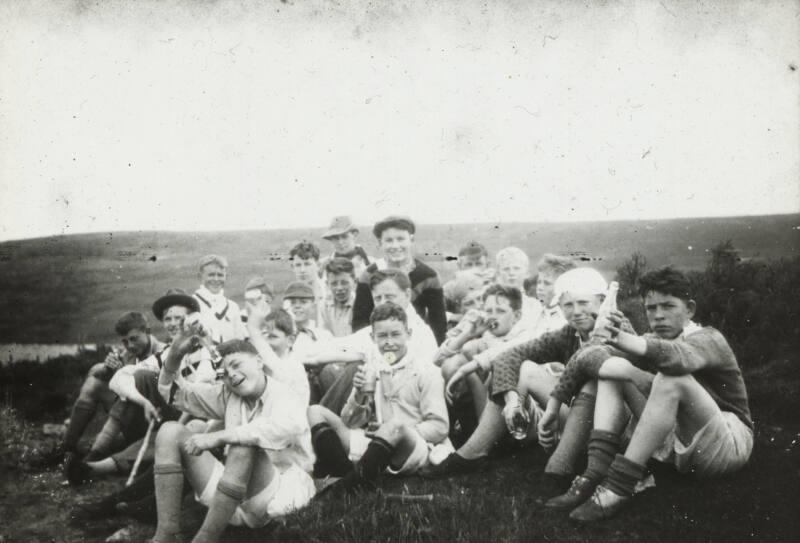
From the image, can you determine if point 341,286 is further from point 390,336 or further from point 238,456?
point 238,456

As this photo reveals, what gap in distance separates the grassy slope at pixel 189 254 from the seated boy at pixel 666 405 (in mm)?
1628

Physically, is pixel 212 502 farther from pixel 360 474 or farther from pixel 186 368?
pixel 186 368

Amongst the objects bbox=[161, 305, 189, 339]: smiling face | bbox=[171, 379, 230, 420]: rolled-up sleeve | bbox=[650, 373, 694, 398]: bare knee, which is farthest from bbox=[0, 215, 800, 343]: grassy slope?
bbox=[171, 379, 230, 420]: rolled-up sleeve

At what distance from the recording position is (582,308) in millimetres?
3588

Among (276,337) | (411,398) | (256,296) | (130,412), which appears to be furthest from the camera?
(256,296)

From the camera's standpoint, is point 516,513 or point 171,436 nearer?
point 516,513

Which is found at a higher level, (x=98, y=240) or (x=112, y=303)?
(x=98, y=240)

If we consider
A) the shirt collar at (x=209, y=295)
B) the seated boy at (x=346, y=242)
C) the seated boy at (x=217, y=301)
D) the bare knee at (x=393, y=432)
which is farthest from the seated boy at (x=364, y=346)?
the shirt collar at (x=209, y=295)

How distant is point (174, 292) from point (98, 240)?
111cm

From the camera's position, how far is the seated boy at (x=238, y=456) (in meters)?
3.33

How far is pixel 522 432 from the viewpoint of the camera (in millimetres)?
3771

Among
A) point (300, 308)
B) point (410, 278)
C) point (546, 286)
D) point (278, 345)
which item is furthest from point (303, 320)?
point (546, 286)

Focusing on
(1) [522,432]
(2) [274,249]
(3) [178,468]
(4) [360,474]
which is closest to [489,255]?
(2) [274,249]

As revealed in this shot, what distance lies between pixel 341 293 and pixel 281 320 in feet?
4.34
